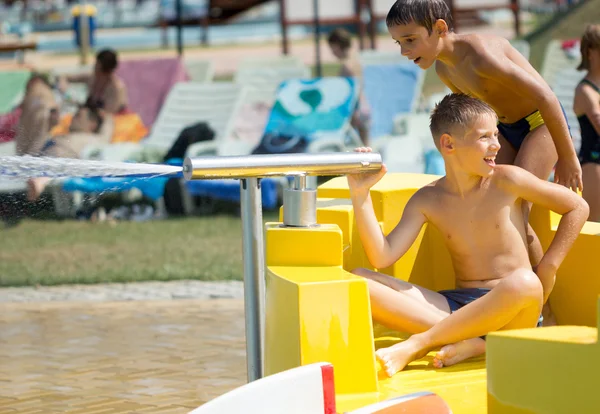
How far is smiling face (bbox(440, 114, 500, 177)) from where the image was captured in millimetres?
2949

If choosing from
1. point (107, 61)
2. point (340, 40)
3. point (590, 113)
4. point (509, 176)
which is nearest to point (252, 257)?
point (509, 176)

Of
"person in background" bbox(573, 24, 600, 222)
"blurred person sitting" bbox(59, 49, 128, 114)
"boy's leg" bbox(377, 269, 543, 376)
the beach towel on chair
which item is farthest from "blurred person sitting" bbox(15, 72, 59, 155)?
"boy's leg" bbox(377, 269, 543, 376)

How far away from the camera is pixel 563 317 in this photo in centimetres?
Result: 321

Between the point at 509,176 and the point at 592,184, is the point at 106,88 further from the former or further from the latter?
the point at 509,176

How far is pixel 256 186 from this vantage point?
2.32 metres

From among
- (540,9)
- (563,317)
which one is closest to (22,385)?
(563,317)

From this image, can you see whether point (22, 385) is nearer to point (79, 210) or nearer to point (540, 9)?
point (79, 210)

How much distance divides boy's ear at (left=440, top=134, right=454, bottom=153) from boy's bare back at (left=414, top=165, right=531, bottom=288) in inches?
6.1

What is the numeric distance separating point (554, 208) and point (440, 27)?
0.68 m

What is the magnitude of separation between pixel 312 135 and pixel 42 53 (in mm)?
19751

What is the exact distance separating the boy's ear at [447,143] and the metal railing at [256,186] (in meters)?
0.61

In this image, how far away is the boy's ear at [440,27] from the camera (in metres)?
3.21

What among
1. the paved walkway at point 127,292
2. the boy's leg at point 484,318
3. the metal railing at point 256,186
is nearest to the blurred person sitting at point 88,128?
the paved walkway at point 127,292

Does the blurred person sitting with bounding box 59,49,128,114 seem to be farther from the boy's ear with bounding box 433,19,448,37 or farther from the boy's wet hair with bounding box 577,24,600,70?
the boy's ear with bounding box 433,19,448,37
